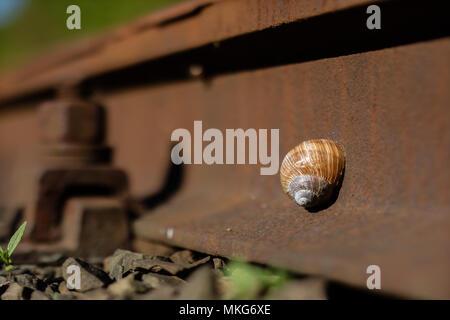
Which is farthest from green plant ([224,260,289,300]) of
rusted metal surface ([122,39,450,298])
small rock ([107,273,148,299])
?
small rock ([107,273,148,299])

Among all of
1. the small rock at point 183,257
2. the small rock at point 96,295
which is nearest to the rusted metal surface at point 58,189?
the small rock at point 183,257

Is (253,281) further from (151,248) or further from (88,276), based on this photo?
(151,248)

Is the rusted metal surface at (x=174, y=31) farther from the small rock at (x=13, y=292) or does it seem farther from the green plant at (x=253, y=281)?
the small rock at (x=13, y=292)

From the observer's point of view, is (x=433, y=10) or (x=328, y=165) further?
(x=328, y=165)

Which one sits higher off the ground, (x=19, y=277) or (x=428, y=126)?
(x=428, y=126)

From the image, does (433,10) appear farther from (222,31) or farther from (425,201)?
(222,31)
